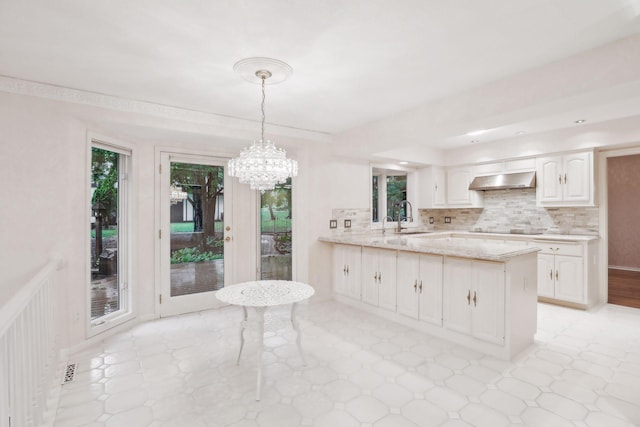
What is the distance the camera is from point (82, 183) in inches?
117

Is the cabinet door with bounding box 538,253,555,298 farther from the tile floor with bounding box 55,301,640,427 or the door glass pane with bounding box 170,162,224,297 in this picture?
the door glass pane with bounding box 170,162,224,297

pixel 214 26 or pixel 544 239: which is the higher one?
pixel 214 26

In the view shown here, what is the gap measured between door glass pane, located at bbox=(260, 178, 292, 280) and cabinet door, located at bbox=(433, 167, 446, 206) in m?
2.79

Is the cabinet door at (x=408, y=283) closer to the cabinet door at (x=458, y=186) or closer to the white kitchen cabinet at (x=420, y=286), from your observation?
the white kitchen cabinet at (x=420, y=286)

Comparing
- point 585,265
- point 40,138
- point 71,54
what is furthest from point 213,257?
point 585,265

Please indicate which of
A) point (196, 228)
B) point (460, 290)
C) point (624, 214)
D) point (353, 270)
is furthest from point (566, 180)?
point (196, 228)

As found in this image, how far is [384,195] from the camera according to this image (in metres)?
5.47

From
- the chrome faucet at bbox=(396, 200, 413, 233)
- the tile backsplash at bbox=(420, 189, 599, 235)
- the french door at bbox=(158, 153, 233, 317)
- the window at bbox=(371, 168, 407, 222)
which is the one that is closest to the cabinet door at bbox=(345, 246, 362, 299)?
the window at bbox=(371, 168, 407, 222)

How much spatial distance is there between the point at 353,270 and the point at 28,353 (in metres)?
Result: 3.24

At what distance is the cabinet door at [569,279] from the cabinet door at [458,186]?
1758mm

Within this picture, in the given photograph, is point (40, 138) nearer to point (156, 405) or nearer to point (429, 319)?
point (156, 405)

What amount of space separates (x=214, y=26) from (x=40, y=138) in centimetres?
201

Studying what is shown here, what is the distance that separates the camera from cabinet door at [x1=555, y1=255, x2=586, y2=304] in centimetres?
397

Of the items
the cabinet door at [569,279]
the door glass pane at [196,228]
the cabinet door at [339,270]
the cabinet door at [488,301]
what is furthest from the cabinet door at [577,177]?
the door glass pane at [196,228]
